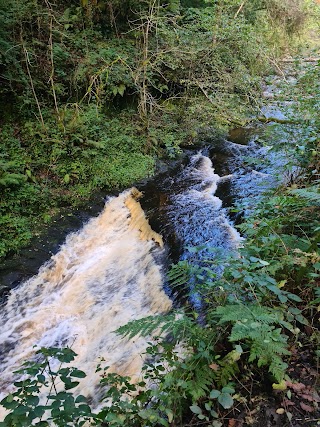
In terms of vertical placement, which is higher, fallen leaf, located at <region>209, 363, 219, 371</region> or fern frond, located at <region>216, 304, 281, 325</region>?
fern frond, located at <region>216, 304, 281, 325</region>

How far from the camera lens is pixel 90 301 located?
16.4 ft

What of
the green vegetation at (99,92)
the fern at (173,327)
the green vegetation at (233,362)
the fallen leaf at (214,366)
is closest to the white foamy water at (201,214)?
the green vegetation at (99,92)

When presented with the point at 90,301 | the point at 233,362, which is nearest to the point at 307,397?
the point at 233,362

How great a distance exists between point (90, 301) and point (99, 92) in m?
5.19

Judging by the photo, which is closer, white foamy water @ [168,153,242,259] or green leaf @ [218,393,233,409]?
green leaf @ [218,393,233,409]

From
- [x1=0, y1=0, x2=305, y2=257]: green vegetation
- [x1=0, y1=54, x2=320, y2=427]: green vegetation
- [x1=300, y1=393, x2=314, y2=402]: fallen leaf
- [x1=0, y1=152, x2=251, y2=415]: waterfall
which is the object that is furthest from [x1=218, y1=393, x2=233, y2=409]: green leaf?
[x1=0, y1=0, x2=305, y2=257]: green vegetation

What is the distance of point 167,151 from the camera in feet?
29.1

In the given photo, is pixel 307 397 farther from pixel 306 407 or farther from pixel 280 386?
pixel 280 386

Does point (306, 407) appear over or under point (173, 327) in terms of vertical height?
under

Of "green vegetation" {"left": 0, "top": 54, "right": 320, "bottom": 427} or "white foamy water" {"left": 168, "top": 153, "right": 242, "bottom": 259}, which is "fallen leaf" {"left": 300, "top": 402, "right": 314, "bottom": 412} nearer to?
"green vegetation" {"left": 0, "top": 54, "right": 320, "bottom": 427}

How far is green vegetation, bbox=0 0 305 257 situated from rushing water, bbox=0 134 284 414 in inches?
35.4

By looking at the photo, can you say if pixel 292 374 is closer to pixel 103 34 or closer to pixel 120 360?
pixel 120 360

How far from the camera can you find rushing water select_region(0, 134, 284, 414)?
426 cm

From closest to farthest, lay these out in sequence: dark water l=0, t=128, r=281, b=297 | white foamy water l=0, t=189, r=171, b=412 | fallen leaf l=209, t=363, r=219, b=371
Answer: fallen leaf l=209, t=363, r=219, b=371 < white foamy water l=0, t=189, r=171, b=412 < dark water l=0, t=128, r=281, b=297
